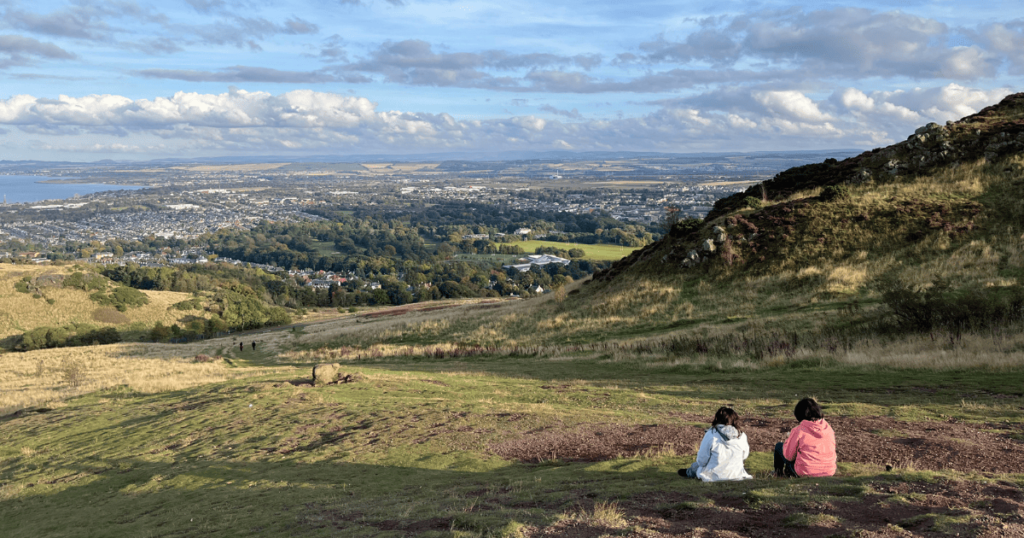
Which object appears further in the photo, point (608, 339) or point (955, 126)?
point (955, 126)

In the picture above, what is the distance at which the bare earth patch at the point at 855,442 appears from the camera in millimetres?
8156

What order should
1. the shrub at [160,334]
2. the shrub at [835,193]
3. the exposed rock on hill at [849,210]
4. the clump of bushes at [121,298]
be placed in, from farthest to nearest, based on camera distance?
the clump of bushes at [121,298] < the shrub at [160,334] < the shrub at [835,193] < the exposed rock on hill at [849,210]

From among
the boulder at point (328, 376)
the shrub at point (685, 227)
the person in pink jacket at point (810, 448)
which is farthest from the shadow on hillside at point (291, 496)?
the shrub at point (685, 227)

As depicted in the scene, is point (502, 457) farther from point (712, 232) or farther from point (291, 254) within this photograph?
point (291, 254)

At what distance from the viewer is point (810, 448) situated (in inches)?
293

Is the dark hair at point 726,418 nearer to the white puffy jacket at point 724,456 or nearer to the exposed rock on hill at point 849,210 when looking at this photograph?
the white puffy jacket at point 724,456

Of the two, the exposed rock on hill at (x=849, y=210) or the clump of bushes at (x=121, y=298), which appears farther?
the clump of bushes at (x=121, y=298)

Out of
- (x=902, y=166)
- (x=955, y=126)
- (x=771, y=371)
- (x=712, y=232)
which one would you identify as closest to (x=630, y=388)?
(x=771, y=371)

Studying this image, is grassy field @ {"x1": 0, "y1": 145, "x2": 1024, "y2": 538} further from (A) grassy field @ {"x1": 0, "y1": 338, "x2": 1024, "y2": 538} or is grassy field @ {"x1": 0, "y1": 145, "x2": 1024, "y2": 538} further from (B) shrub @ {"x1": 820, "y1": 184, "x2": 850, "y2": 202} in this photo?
(B) shrub @ {"x1": 820, "y1": 184, "x2": 850, "y2": 202}

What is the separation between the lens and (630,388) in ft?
56.1

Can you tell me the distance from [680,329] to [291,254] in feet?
558

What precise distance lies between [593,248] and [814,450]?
143507mm

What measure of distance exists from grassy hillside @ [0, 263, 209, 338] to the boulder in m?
69.8

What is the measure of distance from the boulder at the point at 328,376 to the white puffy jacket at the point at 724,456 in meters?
13.2
